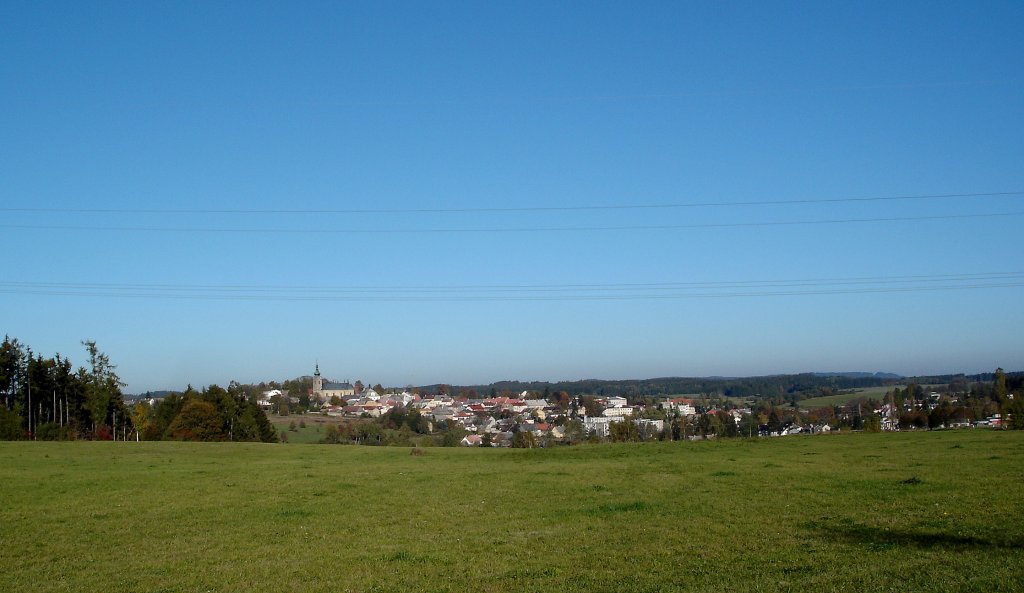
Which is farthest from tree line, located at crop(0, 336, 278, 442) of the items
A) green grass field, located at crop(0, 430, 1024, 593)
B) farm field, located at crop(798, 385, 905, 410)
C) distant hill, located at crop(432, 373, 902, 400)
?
distant hill, located at crop(432, 373, 902, 400)

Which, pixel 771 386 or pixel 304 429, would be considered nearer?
pixel 304 429

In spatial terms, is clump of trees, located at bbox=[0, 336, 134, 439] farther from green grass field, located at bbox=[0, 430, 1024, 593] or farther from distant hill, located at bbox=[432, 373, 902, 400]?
distant hill, located at bbox=[432, 373, 902, 400]

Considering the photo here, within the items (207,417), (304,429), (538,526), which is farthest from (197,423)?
(538,526)

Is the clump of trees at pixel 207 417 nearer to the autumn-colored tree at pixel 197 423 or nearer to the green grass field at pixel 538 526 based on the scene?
the autumn-colored tree at pixel 197 423

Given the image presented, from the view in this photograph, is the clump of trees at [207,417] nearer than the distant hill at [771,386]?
Yes

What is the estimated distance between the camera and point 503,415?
14838cm

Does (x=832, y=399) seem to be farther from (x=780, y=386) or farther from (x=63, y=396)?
(x=63, y=396)

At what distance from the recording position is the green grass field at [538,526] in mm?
11273

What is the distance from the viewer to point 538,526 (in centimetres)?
1656

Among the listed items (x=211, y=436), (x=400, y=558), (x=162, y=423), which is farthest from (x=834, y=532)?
(x=162, y=423)

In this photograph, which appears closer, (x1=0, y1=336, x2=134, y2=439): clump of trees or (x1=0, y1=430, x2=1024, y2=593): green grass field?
(x1=0, y1=430, x2=1024, y2=593): green grass field

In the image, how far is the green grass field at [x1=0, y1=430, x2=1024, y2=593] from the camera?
11.3m

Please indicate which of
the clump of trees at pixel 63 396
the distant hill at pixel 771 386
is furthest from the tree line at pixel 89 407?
the distant hill at pixel 771 386

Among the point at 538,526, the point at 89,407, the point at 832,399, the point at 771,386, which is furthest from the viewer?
the point at 771,386
